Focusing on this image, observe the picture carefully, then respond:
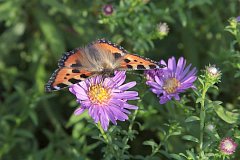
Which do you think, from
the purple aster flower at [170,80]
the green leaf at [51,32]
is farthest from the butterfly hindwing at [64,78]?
the green leaf at [51,32]

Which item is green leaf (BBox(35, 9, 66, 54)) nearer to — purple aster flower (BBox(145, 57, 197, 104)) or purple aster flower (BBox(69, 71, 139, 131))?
purple aster flower (BBox(69, 71, 139, 131))

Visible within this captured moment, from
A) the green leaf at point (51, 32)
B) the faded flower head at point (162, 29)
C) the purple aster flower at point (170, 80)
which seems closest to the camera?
the purple aster flower at point (170, 80)

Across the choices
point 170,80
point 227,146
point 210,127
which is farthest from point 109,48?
point 227,146

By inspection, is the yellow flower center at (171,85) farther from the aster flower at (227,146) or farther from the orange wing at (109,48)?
the aster flower at (227,146)

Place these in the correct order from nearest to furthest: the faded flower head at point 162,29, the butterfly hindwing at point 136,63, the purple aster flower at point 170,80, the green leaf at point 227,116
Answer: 1. the butterfly hindwing at point 136,63
2. the purple aster flower at point 170,80
3. the green leaf at point 227,116
4. the faded flower head at point 162,29

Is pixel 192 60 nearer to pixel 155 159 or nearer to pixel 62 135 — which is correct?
pixel 62 135

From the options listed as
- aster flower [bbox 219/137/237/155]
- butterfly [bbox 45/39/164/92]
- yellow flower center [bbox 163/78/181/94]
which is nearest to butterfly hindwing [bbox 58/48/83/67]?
butterfly [bbox 45/39/164/92]
